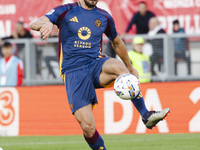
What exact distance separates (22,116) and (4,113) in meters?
0.43

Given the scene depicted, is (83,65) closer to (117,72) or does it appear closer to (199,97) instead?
(117,72)

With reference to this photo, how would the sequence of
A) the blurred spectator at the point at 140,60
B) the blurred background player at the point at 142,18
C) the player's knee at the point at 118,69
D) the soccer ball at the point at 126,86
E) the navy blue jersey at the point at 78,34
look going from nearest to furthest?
the soccer ball at the point at 126,86 → the player's knee at the point at 118,69 → the navy blue jersey at the point at 78,34 → the blurred spectator at the point at 140,60 → the blurred background player at the point at 142,18

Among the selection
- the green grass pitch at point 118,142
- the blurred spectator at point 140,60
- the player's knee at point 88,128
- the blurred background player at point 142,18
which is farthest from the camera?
the blurred background player at point 142,18

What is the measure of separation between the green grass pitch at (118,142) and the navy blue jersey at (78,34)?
220 cm

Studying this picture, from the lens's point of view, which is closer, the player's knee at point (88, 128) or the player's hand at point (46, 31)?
the player's hand at point (46, 31)

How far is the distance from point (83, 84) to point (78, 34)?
69 centimetres

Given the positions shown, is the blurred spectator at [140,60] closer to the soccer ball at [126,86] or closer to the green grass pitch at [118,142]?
Result: the green grass pitch at [118,142]

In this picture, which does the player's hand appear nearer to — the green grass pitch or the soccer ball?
the soccer ball

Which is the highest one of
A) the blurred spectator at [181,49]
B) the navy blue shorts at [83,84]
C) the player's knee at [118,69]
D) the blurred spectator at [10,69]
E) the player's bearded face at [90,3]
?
the player's bearded face at [90,3]

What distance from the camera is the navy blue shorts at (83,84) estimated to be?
6.87 metres

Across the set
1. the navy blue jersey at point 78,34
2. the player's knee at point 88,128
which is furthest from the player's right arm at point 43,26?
the player's knee at point 88,128

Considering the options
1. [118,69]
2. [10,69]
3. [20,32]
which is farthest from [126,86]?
[20,32]

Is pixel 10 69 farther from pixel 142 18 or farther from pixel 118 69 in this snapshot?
pixel 118 69

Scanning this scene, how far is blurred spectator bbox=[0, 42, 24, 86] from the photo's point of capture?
1252 cm
